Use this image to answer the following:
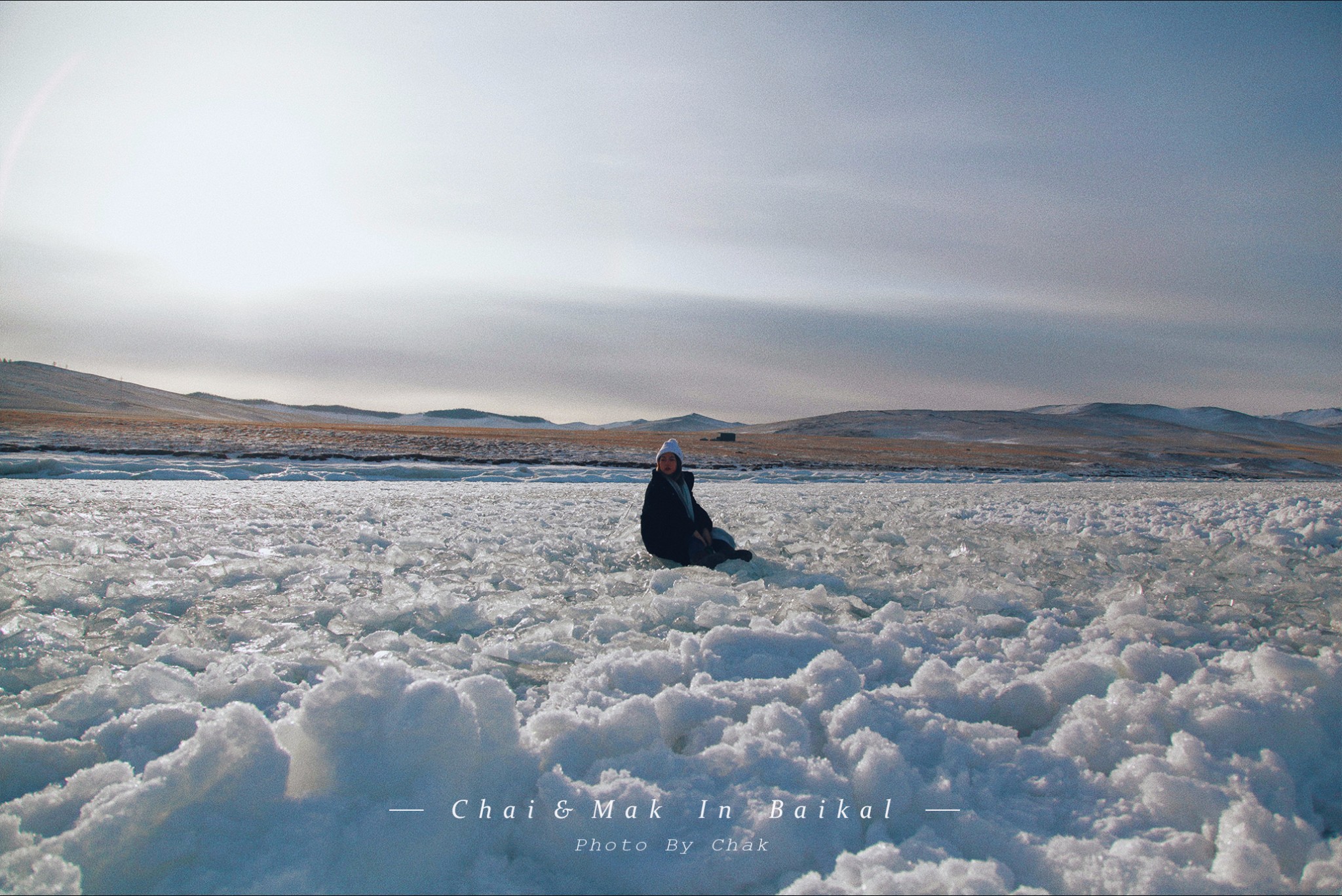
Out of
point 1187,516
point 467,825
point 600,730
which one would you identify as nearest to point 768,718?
point 600,730

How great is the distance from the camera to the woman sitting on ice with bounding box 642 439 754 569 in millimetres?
6953

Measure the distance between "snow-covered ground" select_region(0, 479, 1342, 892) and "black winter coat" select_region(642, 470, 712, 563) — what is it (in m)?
0.53

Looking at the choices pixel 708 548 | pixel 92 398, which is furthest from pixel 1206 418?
A: pixel 92 398

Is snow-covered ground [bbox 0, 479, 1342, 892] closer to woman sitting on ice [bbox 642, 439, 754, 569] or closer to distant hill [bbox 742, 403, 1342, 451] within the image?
woman sitting on ice [bbox 642, 439, 754, 569]

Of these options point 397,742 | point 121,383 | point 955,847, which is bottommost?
point 955,847

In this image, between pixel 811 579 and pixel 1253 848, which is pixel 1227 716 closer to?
pixel 1253 848

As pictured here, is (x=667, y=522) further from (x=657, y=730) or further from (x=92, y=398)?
(x=92, y=398)

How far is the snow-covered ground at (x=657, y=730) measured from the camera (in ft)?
7.43

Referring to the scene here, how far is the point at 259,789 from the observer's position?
96.4 inches

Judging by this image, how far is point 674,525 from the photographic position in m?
6.99

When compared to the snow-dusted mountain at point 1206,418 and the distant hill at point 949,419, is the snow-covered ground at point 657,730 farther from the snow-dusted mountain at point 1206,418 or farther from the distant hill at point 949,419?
the snow-dusted mountain at point 1206,418

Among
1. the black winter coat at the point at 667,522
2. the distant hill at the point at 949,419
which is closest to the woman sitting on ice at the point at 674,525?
the black winter coat at the point at 667,522

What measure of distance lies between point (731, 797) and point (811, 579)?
153 inches

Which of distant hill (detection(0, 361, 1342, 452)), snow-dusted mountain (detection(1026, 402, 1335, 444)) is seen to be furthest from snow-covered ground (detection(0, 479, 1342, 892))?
snow-dusted mountain (detection(1026, 402, 1335, 444))
